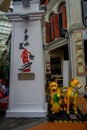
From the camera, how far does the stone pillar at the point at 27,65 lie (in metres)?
7.59

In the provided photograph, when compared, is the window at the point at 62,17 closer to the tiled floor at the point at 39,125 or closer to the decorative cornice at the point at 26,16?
the decorative cornice at the point at 26,16

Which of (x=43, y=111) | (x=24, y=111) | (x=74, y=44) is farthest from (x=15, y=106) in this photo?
(x=74, y=44)

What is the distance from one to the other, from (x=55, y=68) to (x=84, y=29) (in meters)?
8.57

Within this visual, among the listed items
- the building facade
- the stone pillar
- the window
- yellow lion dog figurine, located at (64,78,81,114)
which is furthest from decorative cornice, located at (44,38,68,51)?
yellow lion dog figurine, located at (64,78,81,114)

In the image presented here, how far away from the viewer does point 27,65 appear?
776cm

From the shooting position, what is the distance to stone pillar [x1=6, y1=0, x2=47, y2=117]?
24.9 feet

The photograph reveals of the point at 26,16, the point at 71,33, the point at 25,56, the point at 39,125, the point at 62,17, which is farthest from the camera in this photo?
the point at 62,17

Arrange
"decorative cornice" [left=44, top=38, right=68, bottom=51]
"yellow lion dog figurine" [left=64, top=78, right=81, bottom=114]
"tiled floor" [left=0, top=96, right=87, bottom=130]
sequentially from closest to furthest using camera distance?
1. "tiled floor" [left=0, top=96, right=87, bottom=130]
2. "yellow lion dog figurine" [left=64, top=78, right=81, bottom=114]
3. "decorative cornice" [left=44, top=38, right=68, bottom=51]

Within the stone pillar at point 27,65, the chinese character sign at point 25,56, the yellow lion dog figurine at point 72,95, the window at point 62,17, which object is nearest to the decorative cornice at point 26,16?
the stone pillar at point 27,65

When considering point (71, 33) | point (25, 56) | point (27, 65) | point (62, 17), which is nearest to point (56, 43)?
point (62, 17)

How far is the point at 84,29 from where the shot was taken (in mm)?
16906

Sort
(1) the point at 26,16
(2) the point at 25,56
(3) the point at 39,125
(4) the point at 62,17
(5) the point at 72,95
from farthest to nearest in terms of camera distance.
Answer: (4) the point at 62,17 → (2) the point at 25,56 → (1) the point at 26,16 → (5) the point at 72,95 → (3) the point at 39,125

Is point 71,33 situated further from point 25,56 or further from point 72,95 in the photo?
point 72,95

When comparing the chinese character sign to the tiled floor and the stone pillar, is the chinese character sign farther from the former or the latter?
the tiled floor
